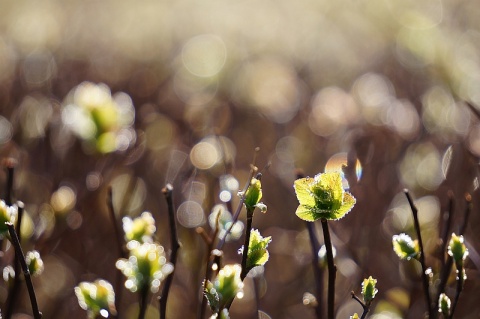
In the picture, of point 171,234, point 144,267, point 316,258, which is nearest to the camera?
point 144,267

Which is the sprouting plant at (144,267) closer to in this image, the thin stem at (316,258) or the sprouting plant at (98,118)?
the thin stem at (316,258)

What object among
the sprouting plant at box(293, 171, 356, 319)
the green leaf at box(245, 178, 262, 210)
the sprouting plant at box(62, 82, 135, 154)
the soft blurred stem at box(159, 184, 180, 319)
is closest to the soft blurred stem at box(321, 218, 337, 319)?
the sprouting plant at box(293, 171, 356, 319)

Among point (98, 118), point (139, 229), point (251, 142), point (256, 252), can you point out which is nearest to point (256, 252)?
point (256, 252)

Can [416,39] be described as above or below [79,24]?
above

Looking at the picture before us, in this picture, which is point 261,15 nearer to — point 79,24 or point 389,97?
point 79,24

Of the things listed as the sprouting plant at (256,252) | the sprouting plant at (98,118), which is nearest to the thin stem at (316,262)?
the sprouting plant at (256,252)

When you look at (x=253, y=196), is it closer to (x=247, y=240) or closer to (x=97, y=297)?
(x=247, y=240)

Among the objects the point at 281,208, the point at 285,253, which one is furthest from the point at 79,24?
the point at 285,253
